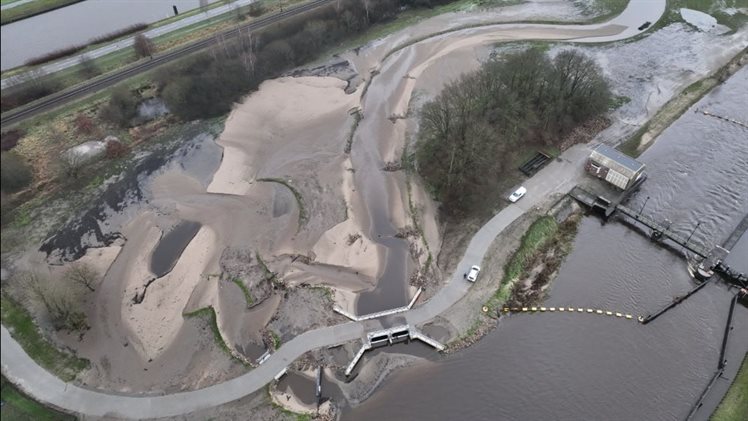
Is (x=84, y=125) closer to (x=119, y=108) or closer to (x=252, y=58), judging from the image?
(x=119, y=108)

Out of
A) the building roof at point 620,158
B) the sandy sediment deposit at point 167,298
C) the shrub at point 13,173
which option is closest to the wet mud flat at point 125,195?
the shrub at point 13,173

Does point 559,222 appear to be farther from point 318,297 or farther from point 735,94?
point 735,94

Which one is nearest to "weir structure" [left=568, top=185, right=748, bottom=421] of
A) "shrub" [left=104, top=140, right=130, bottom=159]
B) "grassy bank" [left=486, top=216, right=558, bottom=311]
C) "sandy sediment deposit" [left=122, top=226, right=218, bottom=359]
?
"grassy bank" [left=486, top=216, right=558, bottom=311]

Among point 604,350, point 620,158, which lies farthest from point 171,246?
point 620,158

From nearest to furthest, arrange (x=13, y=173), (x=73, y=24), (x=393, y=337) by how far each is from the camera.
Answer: (x=393, y=337) < (x=13, y=173) < (x=73, y=24)

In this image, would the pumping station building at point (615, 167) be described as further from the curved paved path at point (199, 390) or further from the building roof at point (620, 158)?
the curved paved path at point (199, 390)

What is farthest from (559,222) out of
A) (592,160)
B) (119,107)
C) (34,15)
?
(34,15)

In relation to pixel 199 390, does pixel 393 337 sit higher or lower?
lower

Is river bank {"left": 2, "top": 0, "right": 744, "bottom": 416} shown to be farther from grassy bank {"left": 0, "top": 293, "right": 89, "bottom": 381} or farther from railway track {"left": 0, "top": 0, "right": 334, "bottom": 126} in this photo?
railway track {"left": 0, "top": 0, "right": 334, "bottom": 126}
